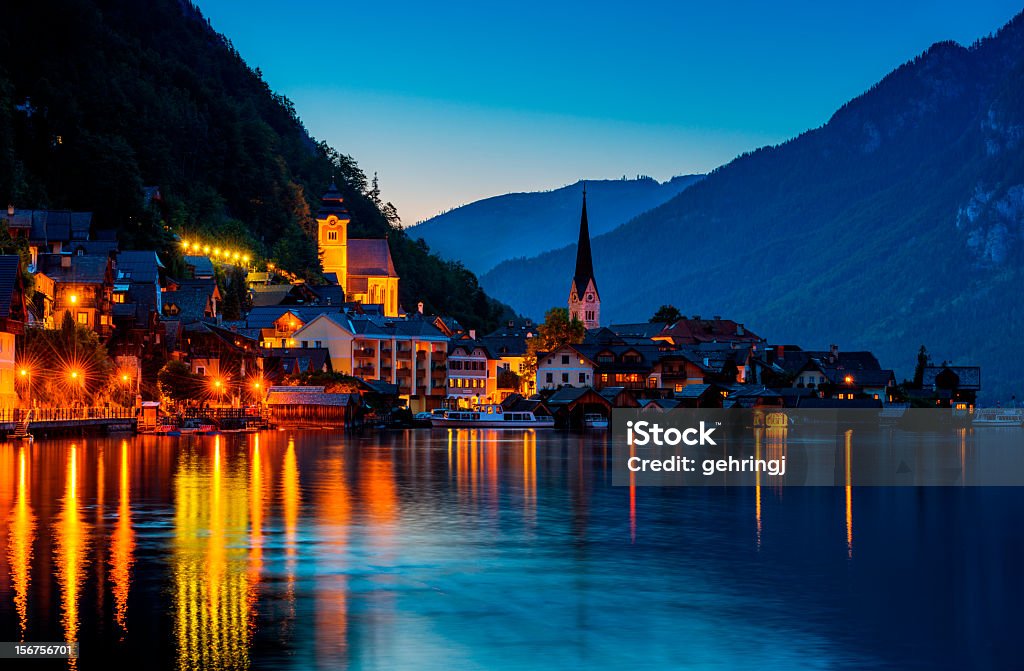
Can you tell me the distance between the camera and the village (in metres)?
102

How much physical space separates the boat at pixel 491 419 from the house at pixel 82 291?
4206cm

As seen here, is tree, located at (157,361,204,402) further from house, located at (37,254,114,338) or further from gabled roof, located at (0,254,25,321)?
gabled roof, located at (0,254,25,321)

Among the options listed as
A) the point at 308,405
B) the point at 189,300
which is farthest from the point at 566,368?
the point at 189,300

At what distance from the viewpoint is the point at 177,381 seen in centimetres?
11794

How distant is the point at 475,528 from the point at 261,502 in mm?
10129

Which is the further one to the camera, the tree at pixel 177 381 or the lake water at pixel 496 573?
the tree at pixel 177 381

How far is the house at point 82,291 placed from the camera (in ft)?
375

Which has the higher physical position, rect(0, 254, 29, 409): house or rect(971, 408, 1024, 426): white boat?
rect(0, 254, 29, 409): house

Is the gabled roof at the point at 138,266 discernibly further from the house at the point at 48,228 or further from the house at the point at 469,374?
the house at the point at 469,374

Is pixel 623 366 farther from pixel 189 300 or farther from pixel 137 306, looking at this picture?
pixel 137 306

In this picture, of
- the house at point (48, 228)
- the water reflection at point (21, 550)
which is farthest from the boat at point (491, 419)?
the water reflection at point (21, 550)

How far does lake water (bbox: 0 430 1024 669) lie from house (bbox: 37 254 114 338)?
50919 millimetres

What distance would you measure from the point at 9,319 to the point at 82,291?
2796 centimetres

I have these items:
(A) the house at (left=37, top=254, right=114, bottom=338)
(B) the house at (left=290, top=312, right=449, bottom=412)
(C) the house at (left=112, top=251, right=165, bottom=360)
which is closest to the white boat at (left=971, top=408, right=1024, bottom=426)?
(B) the house at (left=290, top=312, right=449, bottom=412)
